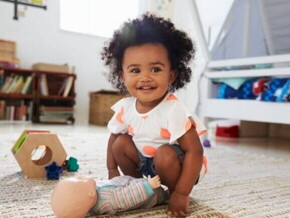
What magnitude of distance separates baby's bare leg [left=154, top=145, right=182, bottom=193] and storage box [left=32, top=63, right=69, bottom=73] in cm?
234

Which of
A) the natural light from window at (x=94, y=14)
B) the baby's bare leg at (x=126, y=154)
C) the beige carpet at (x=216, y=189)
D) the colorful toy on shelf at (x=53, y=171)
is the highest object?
the natural light from window at (x=94, y=14)

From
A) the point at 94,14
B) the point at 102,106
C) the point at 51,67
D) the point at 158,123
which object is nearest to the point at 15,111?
the point at 51,67

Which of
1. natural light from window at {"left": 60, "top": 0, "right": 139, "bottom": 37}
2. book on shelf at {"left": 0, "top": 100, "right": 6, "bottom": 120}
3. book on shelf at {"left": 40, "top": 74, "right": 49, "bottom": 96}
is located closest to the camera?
book on shelf at {"left": 0, "top": 100, "right": 6, "bottom": 120}

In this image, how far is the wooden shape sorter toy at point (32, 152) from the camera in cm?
83

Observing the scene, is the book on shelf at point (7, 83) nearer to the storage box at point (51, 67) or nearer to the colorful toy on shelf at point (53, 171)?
the storage box at point (51, 67)

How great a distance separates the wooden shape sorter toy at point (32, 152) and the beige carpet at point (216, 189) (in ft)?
0.11


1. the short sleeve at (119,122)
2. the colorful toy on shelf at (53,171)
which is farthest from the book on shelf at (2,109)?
the short sleeve at (119,122)

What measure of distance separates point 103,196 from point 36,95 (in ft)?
7.79

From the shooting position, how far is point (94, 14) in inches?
126

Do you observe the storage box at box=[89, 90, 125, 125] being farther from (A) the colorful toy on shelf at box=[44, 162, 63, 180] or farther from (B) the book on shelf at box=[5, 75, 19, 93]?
(A) the colorful toy on shelf at box=[44, 162, 63, 180]

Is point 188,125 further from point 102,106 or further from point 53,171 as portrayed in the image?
point 102,106

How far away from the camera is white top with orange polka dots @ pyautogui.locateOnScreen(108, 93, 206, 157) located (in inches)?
24.1

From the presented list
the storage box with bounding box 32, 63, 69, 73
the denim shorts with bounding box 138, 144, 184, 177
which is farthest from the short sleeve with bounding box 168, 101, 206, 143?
the storage box with bounding box 32, 63, 69, 73

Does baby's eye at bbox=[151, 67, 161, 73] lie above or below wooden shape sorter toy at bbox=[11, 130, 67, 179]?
above
